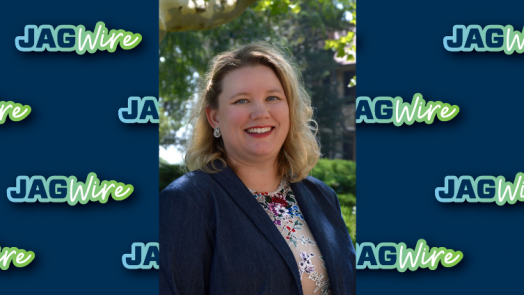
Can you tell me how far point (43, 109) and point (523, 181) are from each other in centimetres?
139

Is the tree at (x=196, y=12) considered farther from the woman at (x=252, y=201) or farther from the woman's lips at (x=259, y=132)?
the woman's lips at (x=259, y=132)

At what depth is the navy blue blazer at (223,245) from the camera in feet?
5.16

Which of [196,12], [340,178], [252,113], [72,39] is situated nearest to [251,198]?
[252,113]

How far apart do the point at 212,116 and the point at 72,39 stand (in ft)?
1.95

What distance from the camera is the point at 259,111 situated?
178 cm

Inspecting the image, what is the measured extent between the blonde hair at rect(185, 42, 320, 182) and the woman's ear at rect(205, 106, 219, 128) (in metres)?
0.02

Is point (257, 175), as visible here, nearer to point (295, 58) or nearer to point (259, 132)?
point (259, 132)

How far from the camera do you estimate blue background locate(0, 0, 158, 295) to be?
1.47m

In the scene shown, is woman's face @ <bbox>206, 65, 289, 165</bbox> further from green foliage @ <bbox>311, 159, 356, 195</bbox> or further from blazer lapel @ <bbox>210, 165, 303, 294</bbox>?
green foliage @ <bbox>311, 159, 356, 195</bbox>

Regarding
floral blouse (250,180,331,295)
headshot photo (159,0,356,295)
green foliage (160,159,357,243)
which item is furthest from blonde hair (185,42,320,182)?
green foliage (160,159,357,243)

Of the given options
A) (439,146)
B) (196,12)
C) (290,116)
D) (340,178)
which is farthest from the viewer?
(340,178)

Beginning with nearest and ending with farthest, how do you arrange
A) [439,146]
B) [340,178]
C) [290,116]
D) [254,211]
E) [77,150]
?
1. [77,150]
2. [439,146]
3. [254,211]
4. [290,116]
5. [340,178]

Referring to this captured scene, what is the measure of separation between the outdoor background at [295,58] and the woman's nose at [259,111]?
376 millimetres

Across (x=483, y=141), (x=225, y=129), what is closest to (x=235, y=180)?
(x=225, y=129)
